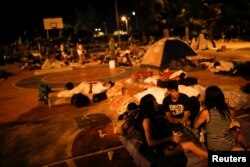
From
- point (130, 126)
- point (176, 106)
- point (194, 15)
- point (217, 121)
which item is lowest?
point (130, 126)

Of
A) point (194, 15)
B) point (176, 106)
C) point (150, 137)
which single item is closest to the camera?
point (150, 137)

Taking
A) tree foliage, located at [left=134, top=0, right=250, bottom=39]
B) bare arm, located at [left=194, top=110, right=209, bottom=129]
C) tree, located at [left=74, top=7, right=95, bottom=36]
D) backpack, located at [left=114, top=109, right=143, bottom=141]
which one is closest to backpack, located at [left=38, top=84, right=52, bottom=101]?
backpack, located at [left=114, top=109, right=143, bottom=141]

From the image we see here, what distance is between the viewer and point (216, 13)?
34844mm

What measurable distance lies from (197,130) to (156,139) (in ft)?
2.58

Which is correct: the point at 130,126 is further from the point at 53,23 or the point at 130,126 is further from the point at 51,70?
the point at 53,23

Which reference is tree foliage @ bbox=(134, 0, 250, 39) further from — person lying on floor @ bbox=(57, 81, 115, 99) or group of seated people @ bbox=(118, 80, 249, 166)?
group of seated people @ bbox=(118, 80, 249, 166)

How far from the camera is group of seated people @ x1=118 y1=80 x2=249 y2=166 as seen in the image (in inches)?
195

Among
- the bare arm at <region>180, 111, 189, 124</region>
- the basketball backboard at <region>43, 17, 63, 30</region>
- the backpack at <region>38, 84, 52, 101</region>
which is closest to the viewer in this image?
the bare arm at <region>180, 111, 189, 124</region>

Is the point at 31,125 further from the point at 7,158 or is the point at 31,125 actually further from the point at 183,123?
the point at 183,123

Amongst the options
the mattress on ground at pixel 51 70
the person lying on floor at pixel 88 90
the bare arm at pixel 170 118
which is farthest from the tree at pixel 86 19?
the bare arm at pixel 170 118

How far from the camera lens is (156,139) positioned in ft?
18.0

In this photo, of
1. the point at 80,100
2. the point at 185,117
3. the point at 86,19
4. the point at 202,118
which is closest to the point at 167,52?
the point at 80,100

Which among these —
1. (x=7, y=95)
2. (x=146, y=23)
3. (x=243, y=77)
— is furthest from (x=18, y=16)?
(x=243, y=77)

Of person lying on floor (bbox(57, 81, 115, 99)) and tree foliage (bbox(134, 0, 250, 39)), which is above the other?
tree foliage (bbox(134, 0, 250, 39))
